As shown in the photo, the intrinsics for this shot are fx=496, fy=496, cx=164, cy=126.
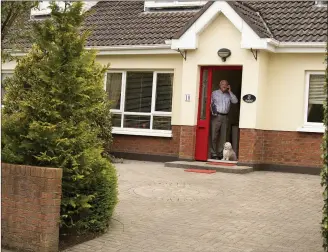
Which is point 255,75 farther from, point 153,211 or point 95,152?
point 95,152

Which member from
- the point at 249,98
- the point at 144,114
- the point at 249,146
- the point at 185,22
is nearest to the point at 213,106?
the point at 249,98

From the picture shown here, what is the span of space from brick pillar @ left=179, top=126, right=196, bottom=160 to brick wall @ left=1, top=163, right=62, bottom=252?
794 centimetres

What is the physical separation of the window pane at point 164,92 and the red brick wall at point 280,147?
9.14 feet

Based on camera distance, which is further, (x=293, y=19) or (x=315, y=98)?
(x=293, y=19)

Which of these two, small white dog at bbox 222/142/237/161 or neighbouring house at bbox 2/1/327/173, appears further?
small white dog at bbox 222/142/237/161

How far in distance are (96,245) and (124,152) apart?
910 centimetres

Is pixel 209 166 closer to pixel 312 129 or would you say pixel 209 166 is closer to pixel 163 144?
pixel 163 144

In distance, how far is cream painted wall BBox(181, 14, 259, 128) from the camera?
13430mm

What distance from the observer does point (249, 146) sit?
1336 centimetres

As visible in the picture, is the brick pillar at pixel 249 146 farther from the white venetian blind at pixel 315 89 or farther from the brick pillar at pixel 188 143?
the white venetian blind at pixel 315 89

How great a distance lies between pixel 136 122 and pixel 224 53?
12.4 feet

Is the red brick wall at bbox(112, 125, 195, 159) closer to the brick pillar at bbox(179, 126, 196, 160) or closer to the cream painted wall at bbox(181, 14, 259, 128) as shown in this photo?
the brick pillar at bbox(179, 126, 196, 160)

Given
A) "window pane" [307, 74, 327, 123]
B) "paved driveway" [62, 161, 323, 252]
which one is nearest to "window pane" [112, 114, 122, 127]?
"paved driveway" [62, 161, 323, 252]

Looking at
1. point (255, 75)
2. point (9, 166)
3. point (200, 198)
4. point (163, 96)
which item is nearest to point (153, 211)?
point (200, 198)
